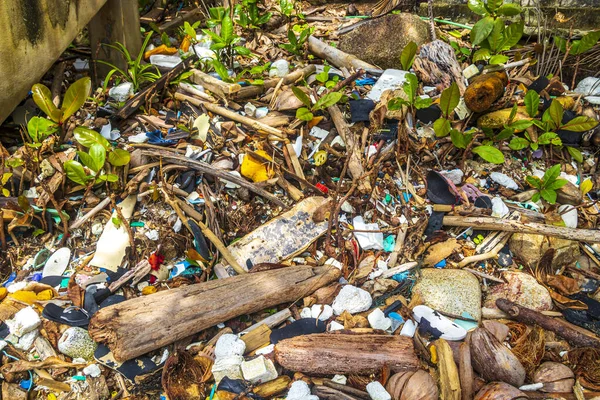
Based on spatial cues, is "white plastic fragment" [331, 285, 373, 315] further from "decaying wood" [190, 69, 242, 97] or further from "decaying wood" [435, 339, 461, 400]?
"decaying wood" [190, 69, 242, 97]

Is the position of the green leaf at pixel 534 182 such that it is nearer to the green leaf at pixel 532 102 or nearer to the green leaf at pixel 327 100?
the green leaf at pixel 532 102

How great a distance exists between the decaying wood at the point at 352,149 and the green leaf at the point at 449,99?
2.11 feet

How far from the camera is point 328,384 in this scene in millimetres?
2273

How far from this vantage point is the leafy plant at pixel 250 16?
439 centimetres

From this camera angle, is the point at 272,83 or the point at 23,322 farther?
the point at 272,83

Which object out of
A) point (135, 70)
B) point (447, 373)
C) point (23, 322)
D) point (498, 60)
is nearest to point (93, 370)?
point (23, 322)

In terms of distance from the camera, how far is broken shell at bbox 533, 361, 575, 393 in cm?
229

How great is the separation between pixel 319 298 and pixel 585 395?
1.41m

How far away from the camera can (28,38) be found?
2.83 meters

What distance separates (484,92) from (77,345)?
3.07 meters

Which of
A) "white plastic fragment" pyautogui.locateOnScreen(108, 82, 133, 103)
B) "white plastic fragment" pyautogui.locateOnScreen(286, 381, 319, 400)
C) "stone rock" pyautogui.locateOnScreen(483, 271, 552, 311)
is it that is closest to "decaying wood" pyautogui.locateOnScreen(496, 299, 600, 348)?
"stone rock" pyautogui.locateOnScreen(483, 271, 552, 311)

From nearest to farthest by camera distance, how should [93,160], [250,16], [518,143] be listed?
[93,160] < [518,143] < [250,16]

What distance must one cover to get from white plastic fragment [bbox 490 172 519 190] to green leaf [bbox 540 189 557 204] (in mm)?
221

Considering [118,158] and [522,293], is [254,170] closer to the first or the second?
[118,158]
